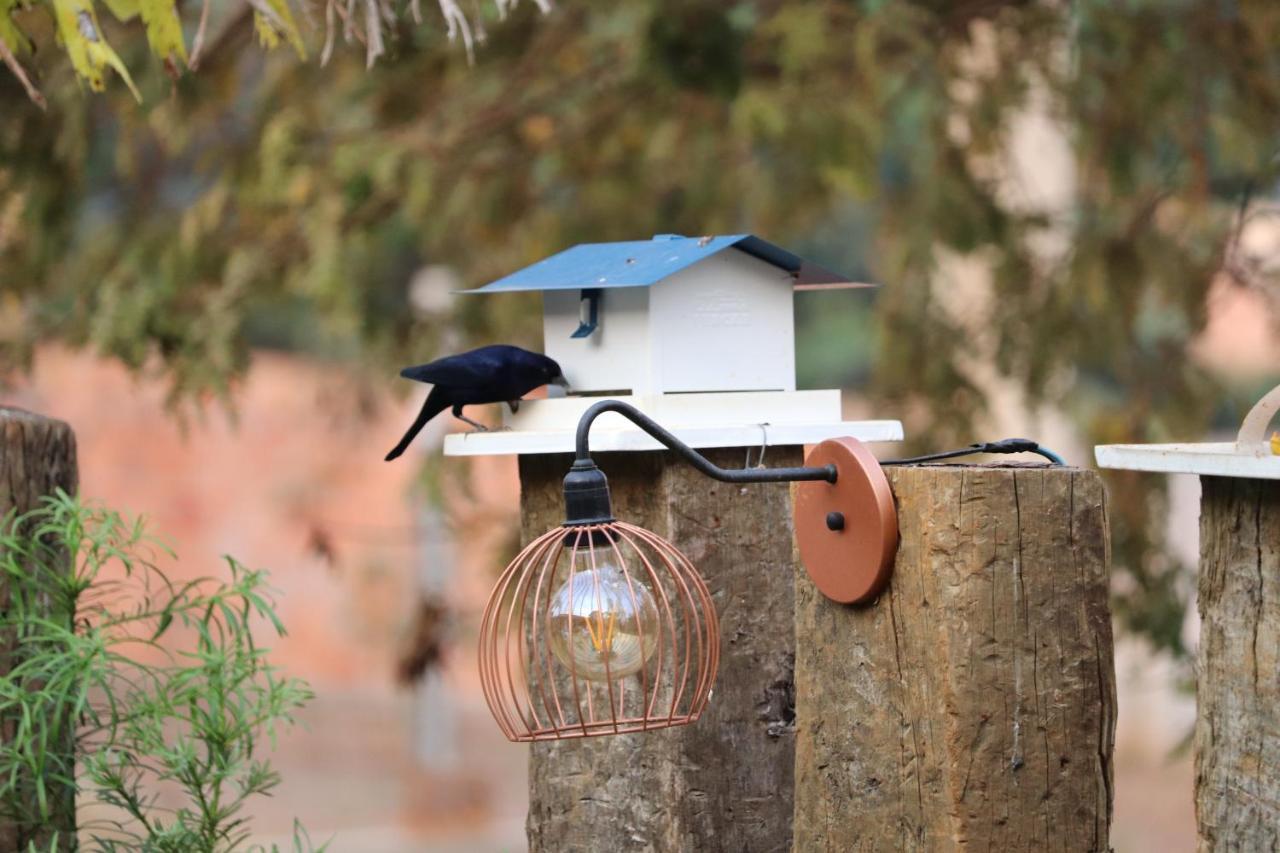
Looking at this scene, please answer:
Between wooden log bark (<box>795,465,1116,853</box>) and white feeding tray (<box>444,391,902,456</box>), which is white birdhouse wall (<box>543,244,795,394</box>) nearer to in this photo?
white feeding tray (<box>444,391,902,456</box>)

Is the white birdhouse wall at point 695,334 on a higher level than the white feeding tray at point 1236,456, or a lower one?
higher

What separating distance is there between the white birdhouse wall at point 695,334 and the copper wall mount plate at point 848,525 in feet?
1.56

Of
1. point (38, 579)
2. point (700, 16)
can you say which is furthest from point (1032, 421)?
point (38, 579)

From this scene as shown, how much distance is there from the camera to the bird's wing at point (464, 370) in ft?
8.95

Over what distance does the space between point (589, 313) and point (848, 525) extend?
82 centimetres

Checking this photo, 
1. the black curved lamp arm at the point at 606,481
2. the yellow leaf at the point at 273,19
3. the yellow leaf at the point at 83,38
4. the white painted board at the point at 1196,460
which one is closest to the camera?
the white painted board at the point at 1196,460

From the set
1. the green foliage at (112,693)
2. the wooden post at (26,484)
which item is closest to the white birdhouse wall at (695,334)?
the green foliage at (112,693)

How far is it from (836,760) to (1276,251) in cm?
335

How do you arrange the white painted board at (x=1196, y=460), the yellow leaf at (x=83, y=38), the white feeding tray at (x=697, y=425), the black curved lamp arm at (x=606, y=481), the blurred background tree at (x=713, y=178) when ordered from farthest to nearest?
the blurred background tree at (x=713, y=178)
the white feeding tray at (x=697, y=425)
the yellow leaf at (x=83, y=38)
the black curved lamp arm at (x=606, y=481)
the white painted board at (x=1196, y=460)

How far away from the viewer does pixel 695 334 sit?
2805 mm

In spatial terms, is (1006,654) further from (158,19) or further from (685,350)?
(158,19)

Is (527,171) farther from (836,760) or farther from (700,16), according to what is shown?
(836,760)

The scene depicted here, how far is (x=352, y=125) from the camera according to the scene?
5.47m

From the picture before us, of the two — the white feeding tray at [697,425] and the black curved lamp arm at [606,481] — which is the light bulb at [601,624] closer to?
the black curved lamp arm at [606,481]
